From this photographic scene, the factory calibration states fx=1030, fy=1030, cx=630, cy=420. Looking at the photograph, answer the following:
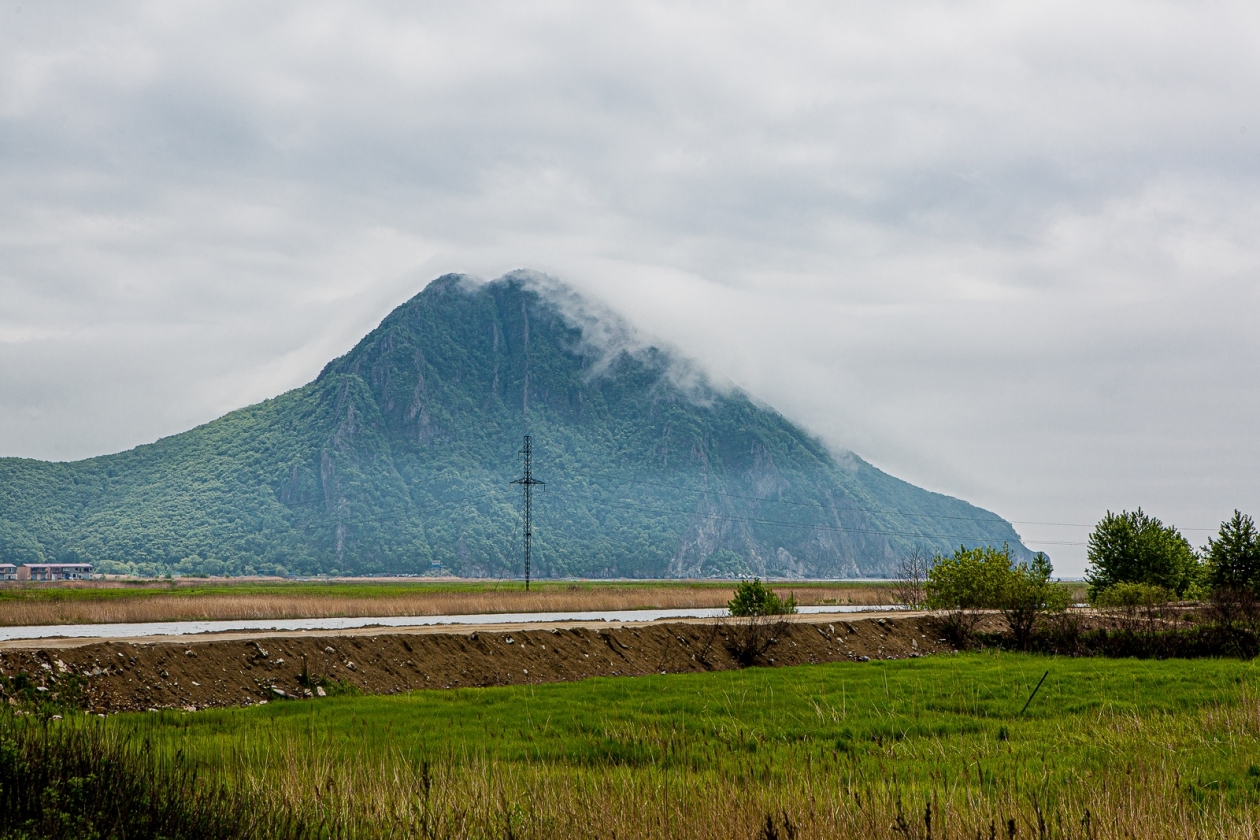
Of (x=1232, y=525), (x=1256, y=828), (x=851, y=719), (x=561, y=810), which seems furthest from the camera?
(x=1232, y=525)

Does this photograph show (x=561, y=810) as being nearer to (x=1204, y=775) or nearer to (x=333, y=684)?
(x=1204, y=775)

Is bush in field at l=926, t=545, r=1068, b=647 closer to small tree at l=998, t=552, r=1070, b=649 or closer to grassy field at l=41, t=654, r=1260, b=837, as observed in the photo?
small tree at l=998, t=552, r=1070, b=649

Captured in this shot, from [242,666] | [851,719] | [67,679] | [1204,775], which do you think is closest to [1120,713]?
[851,719]

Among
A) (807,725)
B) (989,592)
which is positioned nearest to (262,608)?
(989,592)

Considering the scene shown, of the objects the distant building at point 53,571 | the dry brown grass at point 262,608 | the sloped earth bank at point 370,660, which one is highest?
the sloped earth bank at point 370,660

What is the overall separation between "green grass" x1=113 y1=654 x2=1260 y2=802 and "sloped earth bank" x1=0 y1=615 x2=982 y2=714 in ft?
8.73

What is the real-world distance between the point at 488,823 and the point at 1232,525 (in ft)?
189

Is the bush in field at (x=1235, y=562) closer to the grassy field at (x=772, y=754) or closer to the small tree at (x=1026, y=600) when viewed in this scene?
the small tree at (x=1026, y=600)

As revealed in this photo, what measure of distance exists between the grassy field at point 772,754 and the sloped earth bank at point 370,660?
8.74 ft

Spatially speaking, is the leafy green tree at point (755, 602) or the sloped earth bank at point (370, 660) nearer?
the sloped earth bank at point (370, 660)

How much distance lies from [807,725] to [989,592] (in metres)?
34.1

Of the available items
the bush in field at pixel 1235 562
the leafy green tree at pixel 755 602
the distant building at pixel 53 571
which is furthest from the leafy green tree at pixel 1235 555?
the distant building at pixel 53 571

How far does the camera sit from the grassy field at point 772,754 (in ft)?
32.9

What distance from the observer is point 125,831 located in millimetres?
9398
